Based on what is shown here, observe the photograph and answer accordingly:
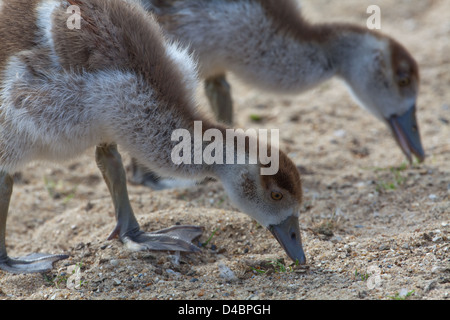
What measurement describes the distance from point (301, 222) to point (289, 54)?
1.65m

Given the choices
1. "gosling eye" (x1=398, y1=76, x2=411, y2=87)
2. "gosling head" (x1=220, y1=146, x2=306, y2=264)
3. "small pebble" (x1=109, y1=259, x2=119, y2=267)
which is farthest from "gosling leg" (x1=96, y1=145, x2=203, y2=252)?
"gosling eye" (x1=398, y1=76, x2=411, y2=87)

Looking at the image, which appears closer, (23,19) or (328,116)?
(23,19)

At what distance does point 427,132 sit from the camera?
21.1ft

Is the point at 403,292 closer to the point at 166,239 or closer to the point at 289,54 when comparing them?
the point at 166,239

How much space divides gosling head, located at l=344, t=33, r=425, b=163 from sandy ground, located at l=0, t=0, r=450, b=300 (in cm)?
28

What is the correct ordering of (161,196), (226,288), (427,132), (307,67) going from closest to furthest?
1. (226,288)
2. (161,196)
3. (307,67)
4. (427,132)

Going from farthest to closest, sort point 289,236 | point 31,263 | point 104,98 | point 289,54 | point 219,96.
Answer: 1. point 219,96
2. point 289,54
3. point 31,263
4. point 289,236
5. point 104,98

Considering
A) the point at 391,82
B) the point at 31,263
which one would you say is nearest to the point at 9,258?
the point at 31,263

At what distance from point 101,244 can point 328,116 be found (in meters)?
3.55

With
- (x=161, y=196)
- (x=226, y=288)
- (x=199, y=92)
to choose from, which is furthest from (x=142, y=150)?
(x=161, y=196)

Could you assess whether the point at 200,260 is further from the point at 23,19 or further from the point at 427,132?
the point at 427,132

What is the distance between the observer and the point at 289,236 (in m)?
3.87

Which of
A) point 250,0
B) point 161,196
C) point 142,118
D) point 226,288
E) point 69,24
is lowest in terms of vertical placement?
point 226,288

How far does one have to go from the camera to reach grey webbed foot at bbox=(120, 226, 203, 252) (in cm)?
405
